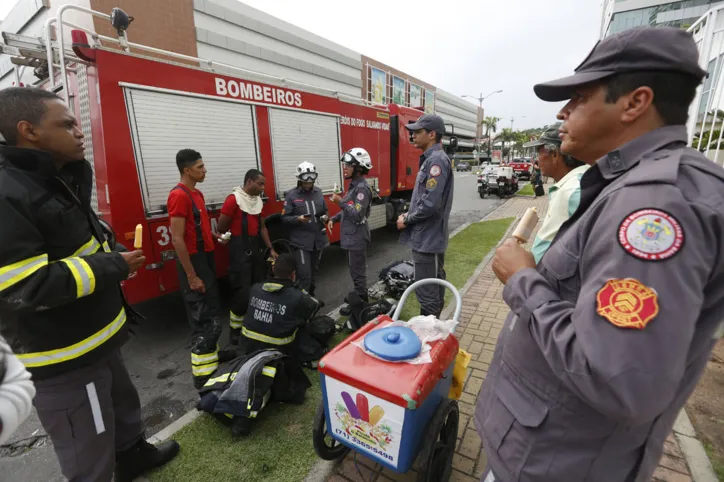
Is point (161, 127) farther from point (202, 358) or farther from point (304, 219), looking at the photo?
point (202, 358)

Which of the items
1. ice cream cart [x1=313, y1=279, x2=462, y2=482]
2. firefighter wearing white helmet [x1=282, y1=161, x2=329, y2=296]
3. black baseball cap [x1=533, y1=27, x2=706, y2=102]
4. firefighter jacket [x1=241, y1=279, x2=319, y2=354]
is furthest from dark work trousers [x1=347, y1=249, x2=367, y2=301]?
black baseball cap [x1=533, y1=27, x2=706, y2=102]

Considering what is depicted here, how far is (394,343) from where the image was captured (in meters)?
1.69

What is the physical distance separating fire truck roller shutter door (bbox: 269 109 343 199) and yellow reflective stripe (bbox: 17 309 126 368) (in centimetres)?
321

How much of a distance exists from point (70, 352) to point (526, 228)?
82.4 inches

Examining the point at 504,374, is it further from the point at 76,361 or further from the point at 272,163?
the point at 272,163

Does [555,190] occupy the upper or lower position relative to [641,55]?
lower

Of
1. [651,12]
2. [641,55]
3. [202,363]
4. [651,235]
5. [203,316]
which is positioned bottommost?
[202,363]

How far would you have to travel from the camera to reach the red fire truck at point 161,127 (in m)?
3.06

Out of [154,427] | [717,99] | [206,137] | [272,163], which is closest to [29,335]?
[154,427]

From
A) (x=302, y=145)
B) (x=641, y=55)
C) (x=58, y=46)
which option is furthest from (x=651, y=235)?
(x=302, y=145)

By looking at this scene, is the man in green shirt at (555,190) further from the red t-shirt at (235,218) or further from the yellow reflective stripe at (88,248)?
the red t-shirt at (235,218)

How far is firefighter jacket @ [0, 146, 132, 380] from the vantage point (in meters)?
1.33

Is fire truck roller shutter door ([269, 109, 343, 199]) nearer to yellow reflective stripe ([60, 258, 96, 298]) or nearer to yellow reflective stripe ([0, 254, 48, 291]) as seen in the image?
yellow reflective stripe ([60, 258, 96, 298])

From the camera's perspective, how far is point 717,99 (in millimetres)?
3211
